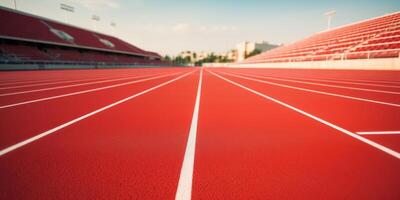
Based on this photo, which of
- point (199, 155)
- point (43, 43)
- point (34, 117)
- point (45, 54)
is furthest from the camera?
point (43, 43)

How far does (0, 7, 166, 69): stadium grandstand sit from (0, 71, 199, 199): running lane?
25015 mm

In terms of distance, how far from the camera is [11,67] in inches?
755

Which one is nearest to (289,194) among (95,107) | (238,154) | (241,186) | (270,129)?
(241,186)

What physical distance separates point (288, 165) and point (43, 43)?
37.8m

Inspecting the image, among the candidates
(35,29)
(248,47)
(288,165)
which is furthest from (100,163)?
(248,47)

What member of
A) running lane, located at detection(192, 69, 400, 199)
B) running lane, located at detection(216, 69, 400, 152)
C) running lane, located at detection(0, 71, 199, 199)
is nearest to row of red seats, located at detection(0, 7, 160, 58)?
running lane, located at detection(0, 71, 199, 199)

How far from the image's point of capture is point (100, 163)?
1.75 meters

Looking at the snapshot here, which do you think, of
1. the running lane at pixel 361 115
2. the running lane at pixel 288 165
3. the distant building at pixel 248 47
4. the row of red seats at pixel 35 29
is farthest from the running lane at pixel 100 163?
the distant building at pixel 248 47

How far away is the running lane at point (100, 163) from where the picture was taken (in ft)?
4.53

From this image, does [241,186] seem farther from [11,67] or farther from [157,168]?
[11,67]

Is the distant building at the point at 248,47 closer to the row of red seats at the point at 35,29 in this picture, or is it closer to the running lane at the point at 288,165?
the row of red seats at the point at 35,29

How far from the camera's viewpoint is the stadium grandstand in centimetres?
2314

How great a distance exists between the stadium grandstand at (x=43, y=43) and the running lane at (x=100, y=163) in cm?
2501

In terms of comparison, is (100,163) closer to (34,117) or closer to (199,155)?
(199,155)
